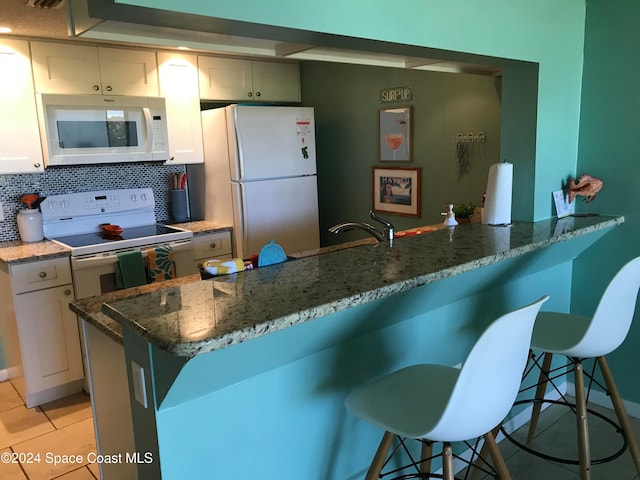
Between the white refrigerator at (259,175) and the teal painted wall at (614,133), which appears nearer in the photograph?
the teal painted wall at (614,133)

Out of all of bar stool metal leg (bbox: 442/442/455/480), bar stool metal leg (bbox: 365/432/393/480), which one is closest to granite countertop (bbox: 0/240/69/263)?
bar stool metal leg (bbox: 365/432/393/480)

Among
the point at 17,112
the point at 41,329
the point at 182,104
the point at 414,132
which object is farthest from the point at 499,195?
the point at 17,112

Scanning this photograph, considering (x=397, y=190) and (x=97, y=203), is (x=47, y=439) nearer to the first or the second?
(x=97, y=203)

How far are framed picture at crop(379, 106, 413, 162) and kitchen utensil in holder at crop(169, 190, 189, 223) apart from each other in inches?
60.0

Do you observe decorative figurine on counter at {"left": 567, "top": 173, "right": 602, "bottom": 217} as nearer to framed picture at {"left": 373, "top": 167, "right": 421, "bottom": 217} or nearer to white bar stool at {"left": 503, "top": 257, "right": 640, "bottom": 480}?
white bar stool at {"left": 503, "top": 257, "right": 640, "bottom": 480}

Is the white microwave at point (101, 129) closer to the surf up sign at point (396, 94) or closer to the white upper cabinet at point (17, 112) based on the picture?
the white upper cabinet at point (17, 112)

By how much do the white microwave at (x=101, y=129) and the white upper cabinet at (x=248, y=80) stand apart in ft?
1.48

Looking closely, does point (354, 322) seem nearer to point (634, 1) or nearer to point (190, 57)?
point (634, 1)

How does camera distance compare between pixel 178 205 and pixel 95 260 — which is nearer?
pixel 95 260

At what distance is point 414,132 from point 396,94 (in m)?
0.31

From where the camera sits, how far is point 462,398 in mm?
1322

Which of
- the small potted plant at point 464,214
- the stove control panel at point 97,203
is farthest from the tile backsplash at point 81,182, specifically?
the small potted plant at point 464,214

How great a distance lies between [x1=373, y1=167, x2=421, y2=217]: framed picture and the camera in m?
3.67

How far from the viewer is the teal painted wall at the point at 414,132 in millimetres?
3241
